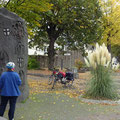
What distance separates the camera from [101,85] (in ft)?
23.2

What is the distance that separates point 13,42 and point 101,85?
3.59 meters

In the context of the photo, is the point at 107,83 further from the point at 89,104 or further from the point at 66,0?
the point at 66,0

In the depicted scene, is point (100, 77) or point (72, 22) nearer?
point (100, 77)

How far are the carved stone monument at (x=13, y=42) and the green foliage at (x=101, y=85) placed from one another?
2585 millimetres

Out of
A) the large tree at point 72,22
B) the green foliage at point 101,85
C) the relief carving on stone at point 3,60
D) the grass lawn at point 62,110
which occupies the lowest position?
the grass lawn at point 62,110

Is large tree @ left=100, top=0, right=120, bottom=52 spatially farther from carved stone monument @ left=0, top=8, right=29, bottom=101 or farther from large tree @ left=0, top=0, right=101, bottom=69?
carved stone monument @ left=0, top=8, right=29, bottom=101

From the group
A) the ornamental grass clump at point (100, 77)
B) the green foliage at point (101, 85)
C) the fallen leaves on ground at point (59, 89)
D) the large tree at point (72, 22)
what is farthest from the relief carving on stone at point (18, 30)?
the large tree at point (72, 22)

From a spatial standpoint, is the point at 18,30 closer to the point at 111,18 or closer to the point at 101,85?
the point at 101,85

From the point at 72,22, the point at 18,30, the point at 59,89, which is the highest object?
the point at 72,22

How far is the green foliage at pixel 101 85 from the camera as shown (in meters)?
Answer: 7.04

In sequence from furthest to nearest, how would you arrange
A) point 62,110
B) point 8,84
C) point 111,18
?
1. point 111,18
2. point 62,110
3. point 8,84

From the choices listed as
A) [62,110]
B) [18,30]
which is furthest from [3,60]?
[62,110]

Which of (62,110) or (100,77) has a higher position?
(100,77)

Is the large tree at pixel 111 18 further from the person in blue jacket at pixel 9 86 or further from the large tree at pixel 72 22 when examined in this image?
the person in blue jacket at pixel 9 86
